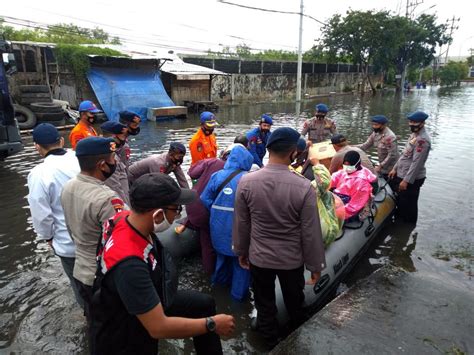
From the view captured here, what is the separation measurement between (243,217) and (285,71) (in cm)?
3183

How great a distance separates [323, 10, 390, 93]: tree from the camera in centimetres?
3375

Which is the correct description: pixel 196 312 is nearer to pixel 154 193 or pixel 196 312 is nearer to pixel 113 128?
pixel 154 193

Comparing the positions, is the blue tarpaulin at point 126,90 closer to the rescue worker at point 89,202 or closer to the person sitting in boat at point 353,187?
the person sitting in boat at point 353,187

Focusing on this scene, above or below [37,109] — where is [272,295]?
below

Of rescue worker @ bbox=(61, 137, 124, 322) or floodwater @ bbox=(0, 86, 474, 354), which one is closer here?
rescue worker @ bbox=(61, 137, 124, 322)

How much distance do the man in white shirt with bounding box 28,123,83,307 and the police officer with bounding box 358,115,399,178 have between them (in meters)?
4.90

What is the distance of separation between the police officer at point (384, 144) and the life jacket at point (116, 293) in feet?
16.4

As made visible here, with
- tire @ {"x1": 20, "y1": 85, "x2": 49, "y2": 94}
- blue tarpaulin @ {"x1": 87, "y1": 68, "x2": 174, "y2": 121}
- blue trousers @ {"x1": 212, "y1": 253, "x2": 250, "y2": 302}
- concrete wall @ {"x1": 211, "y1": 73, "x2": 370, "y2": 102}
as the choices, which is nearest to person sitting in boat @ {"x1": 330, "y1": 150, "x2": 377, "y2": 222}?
blue trousers @ {"x1": 212, "y1": 253, "x2": 250, "y2": 302}

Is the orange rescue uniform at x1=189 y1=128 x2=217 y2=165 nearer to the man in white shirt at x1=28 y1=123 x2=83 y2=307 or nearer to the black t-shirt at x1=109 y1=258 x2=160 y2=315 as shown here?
the man in white shirt at x1=28 y1=123 x2=83 y2=307

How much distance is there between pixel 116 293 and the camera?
1.71m

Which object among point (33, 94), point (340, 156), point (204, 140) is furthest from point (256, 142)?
point (33, 94)

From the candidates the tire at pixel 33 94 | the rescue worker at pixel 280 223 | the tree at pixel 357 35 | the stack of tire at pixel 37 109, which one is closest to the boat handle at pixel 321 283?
the rescue worker at pixel 280 223

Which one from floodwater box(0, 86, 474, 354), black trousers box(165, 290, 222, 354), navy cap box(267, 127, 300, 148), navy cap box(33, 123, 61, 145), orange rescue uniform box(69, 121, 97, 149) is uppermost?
navy cap box(267, 127, 300, 148)

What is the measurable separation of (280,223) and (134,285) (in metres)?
1.38
